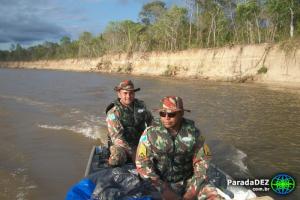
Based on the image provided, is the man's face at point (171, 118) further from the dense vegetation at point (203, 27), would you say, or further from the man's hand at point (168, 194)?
the dense vegetation at point (203, 27)

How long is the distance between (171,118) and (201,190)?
40.5 inches

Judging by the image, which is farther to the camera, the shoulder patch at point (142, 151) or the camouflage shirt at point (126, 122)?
the camouflage shirt at point (126, 122)

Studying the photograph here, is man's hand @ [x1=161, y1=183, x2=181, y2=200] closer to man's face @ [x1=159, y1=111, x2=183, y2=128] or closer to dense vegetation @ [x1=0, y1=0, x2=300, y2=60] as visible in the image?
man's face @ [x1=159, y1=111, x2=183, y2=128]

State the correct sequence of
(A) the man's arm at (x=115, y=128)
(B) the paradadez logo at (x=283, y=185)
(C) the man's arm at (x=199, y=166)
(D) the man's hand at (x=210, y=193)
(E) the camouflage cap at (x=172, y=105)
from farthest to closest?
(A) the man's arm at (x=115, y=128) < (B) the paradadez logo at (x=283, y=185) < (C) the man's arm at (x=199, y=166) < (D) the man's hand at (x=210, y=193) < (E) the camouflage cap at (x=172, y=105)

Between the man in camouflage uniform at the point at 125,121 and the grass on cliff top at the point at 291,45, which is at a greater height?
the grass on cliff top at the point at 291,45

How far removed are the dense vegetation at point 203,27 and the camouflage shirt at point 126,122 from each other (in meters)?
32.9

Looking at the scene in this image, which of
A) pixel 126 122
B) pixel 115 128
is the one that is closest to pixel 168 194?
pixel 115 128

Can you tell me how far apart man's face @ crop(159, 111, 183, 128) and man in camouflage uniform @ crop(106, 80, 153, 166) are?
1.98 metres

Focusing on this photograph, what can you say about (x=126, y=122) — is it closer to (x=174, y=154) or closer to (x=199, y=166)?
(x=174, y=154)

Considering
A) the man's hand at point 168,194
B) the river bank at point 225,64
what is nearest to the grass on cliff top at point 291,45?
the river bank at point 225,64

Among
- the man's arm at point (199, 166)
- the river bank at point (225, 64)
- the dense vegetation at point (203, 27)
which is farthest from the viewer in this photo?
the dense vegetation at point (203, 27)

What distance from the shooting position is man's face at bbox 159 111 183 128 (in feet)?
15.2

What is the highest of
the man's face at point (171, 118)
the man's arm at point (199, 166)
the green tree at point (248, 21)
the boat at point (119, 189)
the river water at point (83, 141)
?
the green tree at point (248, 21)

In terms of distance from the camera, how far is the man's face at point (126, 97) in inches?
266
